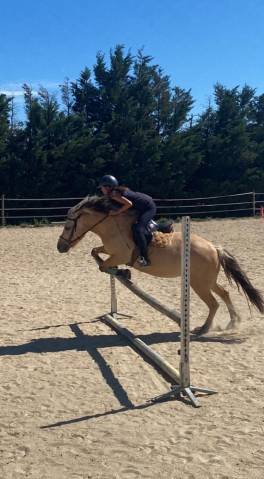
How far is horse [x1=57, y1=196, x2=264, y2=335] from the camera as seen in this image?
6808 mm

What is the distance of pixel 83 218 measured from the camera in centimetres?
688

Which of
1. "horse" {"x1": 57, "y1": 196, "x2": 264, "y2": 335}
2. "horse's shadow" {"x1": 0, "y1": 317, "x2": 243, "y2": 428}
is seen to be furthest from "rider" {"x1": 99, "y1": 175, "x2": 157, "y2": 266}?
"horse's shadow" {"x1": 0, "y1": 317, "x2": 243, "y2": 428}

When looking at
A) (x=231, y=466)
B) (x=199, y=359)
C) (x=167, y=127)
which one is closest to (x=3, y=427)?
(x=231, y=466)

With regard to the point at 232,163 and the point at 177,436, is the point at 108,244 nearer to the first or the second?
the point at 177,436

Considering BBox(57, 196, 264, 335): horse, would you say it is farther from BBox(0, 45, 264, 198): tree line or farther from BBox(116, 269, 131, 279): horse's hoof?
BBox(0, 45, 264, 198): tree line

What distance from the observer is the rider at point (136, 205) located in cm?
664

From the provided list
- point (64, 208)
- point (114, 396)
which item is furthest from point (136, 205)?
point (64, 208)

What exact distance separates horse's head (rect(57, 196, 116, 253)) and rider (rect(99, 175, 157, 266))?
168 mm

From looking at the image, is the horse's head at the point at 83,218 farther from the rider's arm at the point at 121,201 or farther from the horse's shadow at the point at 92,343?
the horse's shadow at the point at 92,343

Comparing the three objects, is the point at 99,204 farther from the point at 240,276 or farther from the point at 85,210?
the point at 240,276

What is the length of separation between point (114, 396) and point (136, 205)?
286 centimetres

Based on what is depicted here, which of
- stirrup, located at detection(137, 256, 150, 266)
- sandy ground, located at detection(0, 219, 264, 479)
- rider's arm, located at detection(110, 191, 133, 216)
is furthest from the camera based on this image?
stirrup, located at detection(137, 256, 150, 266)

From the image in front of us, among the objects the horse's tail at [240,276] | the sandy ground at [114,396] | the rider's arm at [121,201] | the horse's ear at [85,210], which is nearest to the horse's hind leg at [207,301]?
the sandy ground at [114,396]

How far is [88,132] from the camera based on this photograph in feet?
93.7
